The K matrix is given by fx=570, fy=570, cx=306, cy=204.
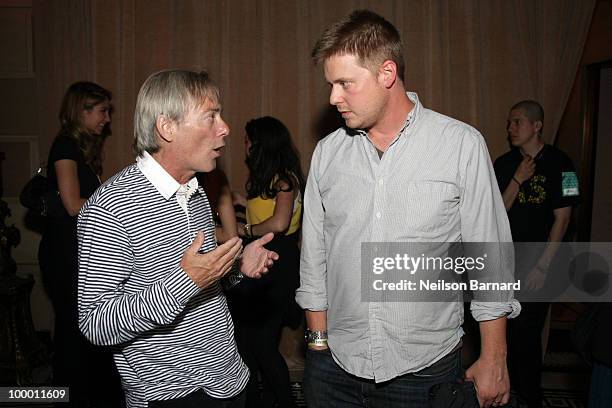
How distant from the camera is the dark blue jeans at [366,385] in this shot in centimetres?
164

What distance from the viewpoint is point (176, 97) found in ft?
5.13

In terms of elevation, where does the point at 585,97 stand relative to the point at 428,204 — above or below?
above

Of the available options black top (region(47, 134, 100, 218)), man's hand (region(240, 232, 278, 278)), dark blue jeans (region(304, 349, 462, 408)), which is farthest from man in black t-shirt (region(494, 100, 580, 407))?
black top (region(47, 134, 100, 218))

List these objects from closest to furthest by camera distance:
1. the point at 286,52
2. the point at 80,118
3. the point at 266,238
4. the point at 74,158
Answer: the point at 266,238
the point at 74,158
the point at 80,118
the point at 286,52

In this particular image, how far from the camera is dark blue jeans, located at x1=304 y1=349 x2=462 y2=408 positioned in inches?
64.4

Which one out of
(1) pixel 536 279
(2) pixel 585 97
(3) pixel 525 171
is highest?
(2) pixel 585 97

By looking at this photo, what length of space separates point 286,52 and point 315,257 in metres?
2.52

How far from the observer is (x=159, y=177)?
1.56 meters

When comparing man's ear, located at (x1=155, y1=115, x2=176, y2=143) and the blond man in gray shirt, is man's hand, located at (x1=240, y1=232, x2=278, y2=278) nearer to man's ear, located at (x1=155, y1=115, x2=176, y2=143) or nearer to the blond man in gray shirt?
the blond man in gray shirt

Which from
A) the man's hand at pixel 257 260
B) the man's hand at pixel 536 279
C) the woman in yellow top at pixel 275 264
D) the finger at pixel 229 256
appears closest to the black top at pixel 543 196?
the man's hand at pixel 536 279

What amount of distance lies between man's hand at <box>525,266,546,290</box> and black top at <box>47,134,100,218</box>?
8.20ft

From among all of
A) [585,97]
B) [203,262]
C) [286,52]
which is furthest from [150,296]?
[585,97]

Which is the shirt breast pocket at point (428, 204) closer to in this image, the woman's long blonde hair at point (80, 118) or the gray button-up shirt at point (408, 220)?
the gray button-up shirt at point (408, 220)

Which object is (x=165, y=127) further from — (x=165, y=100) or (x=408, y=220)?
(x=408, y=220)
